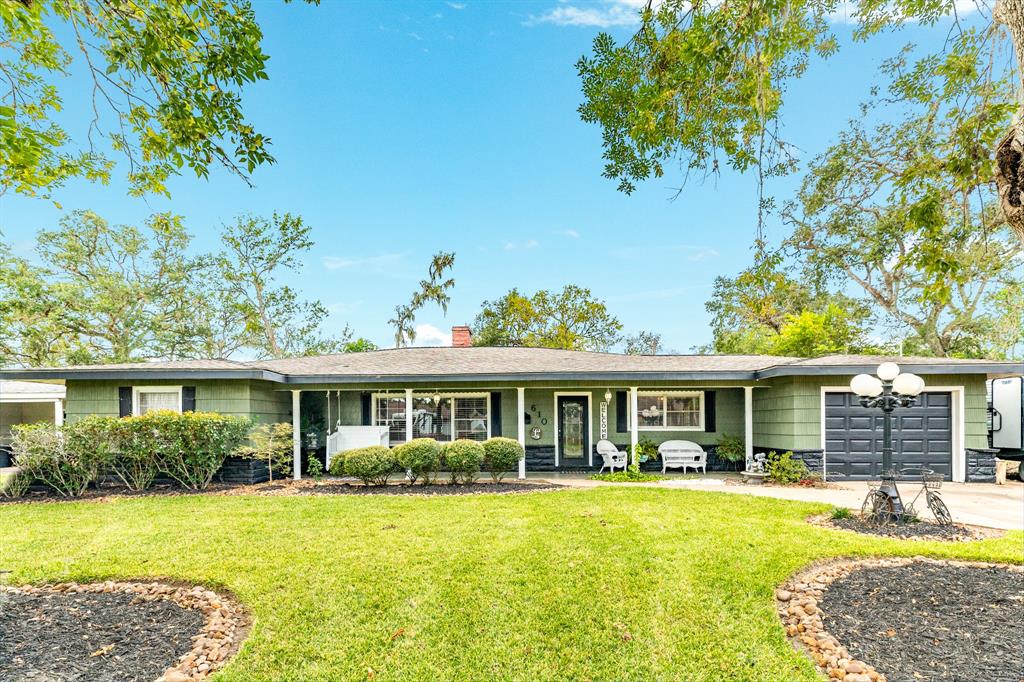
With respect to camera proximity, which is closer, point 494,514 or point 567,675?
point 567,675

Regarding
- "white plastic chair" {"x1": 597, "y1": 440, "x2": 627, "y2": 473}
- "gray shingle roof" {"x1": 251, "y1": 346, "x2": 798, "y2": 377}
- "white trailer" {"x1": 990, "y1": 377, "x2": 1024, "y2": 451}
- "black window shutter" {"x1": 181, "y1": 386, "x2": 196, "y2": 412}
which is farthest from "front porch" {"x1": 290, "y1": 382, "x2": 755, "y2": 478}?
"white trailer" {"x1": 990, "y1": 377, "x2": 1024, "y2": 451}

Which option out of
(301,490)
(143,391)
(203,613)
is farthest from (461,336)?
(203,613)

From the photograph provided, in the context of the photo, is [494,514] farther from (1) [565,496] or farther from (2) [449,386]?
(2) [449,386]

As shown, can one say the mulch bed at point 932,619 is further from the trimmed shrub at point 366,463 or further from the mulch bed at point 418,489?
the trimmed shrub at point 366,463

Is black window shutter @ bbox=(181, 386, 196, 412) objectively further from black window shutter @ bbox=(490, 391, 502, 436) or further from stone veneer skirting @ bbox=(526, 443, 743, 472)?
stone veneer skirting @ bbox=(526, 443, 743, 472)

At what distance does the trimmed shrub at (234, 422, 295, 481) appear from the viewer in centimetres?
1023

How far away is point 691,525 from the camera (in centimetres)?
646

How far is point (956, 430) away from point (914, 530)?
5753 mm

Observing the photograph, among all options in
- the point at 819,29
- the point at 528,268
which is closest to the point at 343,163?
the point at 528,268

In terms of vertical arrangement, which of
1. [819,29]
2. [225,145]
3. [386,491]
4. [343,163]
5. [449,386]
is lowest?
[386,491]

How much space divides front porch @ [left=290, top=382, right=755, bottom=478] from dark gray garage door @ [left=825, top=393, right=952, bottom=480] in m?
1.94

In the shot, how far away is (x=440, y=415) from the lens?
1279 centimetres

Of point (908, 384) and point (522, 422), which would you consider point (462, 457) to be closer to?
point (522, 422)

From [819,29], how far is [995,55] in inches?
52.5
